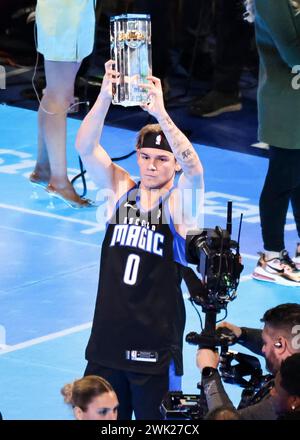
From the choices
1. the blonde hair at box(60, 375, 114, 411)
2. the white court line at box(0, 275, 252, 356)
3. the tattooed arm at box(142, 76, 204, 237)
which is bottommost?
the white court line at box(0, 275, 252, 356)

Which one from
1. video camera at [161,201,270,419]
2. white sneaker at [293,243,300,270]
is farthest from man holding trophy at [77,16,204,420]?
white sneaker at [293,243,300,270]

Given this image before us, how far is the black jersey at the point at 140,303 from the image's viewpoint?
5.41 metres

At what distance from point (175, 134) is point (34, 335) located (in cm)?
240

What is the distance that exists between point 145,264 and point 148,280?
3.1 inches

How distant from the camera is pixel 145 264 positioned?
5.45 meters

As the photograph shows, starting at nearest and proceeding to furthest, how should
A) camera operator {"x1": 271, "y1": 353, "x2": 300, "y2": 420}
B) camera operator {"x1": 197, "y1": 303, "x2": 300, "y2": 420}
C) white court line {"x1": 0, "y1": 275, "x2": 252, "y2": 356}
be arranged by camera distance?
camera operator {"x1": 271, "y1": 353, "x2": 300, "y2": 420} → camera operator {"x1": 197, "y1": 303, "x2": 300, "y2": 420} → white court line {"x1": 0, "y1": 275, "x2": 252, "y2": 356}

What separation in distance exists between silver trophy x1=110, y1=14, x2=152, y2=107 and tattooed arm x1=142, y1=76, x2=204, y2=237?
88 mm

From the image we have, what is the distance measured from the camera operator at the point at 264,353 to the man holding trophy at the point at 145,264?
0.39 m

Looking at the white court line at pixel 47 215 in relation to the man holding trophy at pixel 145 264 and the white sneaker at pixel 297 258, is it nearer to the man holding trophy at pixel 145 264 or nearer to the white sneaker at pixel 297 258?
the white sneaker at pixel 297 258

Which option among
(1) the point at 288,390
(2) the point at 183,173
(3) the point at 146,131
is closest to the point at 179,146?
(2) the point at 183,173

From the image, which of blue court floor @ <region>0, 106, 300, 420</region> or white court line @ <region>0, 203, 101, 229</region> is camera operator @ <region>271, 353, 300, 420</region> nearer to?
blue court floor @ <region>0, 106, 300, 420</region>

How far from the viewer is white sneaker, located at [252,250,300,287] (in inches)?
330

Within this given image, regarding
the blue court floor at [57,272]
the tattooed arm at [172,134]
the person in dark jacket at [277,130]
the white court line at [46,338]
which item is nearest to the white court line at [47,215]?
the blue court floor at [57,272]

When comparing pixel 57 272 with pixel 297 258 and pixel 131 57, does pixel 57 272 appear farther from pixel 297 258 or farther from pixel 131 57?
pixel 131 57
